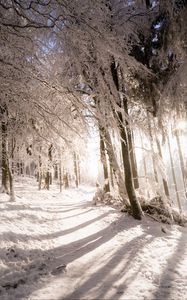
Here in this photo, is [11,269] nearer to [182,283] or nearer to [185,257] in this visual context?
[182,283]

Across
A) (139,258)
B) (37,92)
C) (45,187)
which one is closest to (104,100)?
(37,92)

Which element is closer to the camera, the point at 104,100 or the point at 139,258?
the point at 139,258

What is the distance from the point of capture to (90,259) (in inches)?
231

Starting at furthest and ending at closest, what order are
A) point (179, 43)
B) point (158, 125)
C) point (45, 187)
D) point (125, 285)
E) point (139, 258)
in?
point (45, 187), point (158, 125), point (179, 43), point (139, 258), point (125, 285)

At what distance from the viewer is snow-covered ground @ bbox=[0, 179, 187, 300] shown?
430 cm

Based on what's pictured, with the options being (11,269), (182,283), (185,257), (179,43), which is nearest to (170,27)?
(179,43)

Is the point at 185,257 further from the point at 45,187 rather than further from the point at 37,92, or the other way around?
the point at 45,187

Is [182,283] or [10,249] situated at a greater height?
[10,249]

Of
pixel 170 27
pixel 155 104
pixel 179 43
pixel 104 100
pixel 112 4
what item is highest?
pixel 112 4

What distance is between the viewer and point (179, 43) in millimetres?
8625

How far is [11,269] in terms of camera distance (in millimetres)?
5133

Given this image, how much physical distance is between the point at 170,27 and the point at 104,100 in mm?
3685

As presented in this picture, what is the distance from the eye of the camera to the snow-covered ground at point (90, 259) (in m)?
4.30

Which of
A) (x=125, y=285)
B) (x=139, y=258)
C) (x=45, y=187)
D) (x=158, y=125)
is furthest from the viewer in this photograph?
(x=45, y=187)
